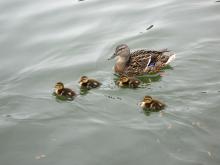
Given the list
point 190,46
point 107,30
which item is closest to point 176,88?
point 190,46

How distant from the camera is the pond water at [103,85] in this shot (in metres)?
5.96

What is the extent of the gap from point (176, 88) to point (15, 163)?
249 cm

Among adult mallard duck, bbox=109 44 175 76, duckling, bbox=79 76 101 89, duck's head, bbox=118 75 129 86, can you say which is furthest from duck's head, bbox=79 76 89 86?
adult mallard duck, bbox=109 44 175 76

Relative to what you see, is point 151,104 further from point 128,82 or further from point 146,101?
point 128,82

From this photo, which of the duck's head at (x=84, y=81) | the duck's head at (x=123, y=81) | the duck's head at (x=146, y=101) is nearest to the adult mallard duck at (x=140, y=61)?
the duck's head at (x=123, y=81)

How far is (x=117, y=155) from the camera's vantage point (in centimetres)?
582

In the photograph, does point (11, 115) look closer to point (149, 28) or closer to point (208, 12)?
point (149, 28)

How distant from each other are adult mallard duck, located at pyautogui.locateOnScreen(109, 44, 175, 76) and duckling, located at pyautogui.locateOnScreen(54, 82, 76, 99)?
45.4 inches

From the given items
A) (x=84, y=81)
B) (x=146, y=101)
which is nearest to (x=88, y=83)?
(x=84, y=81)

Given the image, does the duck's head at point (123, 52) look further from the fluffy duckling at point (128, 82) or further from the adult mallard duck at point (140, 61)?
the fluffy duckling at point (128, 82)

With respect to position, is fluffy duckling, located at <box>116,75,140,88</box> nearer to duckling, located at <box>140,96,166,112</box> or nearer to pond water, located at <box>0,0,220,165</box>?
pond water, located at <box>0,0,220,165</box>

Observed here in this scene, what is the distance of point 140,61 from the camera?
8.12 metres

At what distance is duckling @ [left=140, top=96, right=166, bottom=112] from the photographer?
21.4ft

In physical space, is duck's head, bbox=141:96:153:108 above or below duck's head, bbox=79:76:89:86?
below
